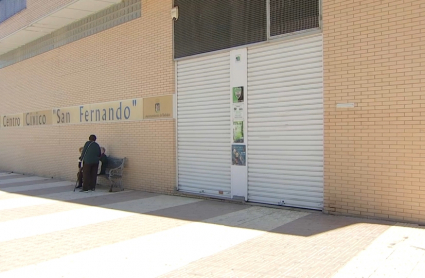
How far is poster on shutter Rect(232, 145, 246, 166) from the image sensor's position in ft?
29.2

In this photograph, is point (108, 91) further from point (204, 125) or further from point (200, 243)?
point (200, 243)

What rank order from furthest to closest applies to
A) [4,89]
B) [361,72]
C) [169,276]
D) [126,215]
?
[4,89], [126,215], [361,72], [169,276]

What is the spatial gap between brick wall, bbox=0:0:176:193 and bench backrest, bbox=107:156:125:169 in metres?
0.24

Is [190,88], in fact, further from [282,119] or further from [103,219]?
[103,219]

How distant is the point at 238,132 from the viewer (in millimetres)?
8992

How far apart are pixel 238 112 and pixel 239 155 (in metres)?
0.95

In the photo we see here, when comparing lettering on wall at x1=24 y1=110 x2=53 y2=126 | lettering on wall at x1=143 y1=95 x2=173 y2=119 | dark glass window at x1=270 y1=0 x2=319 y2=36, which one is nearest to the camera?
dark glass window at x1=270 y1=0 x2=319 y2=36

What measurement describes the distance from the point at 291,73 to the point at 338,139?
5.49ft

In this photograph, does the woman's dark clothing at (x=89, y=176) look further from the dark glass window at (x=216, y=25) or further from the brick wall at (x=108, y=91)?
the dark glass window at (x=216, y=25)

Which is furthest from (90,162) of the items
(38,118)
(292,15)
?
(292,15)

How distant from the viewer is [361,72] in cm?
706

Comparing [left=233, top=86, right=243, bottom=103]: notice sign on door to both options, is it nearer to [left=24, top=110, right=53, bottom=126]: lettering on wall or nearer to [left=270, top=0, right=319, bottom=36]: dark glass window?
[left=270, top=0, right=319, bottom=36]: dark glass window

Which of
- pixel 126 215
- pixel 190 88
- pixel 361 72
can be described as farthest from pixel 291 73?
pixel 126 215

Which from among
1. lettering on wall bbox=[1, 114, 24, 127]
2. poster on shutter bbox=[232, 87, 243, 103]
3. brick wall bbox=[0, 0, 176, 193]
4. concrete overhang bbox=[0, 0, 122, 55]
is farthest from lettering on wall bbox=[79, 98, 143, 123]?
lettering on wall bbox=[1, 114, 24, 127]
